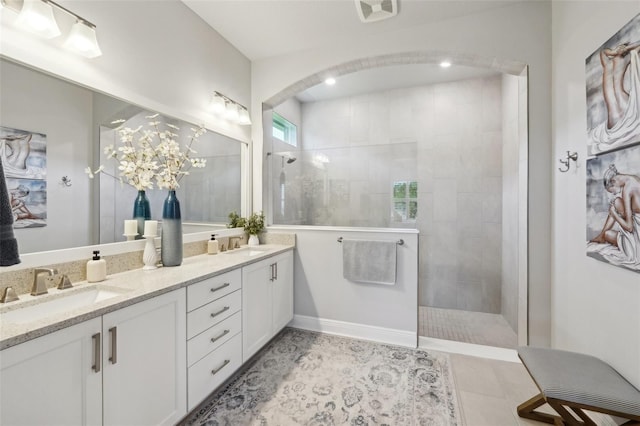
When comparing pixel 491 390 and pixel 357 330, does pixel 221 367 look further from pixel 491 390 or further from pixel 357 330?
pixel 491 390

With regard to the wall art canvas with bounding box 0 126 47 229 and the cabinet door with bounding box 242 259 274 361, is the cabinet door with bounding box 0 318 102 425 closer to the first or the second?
the wall art canvas with bounding box 0 126 47 229

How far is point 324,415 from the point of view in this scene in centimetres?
167

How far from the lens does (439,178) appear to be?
144 inches

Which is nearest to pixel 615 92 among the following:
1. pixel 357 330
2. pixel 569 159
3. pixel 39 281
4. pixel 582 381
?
pixel 569 159

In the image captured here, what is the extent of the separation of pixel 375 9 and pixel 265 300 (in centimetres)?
256

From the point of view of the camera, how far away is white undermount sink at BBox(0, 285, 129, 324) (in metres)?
1.16

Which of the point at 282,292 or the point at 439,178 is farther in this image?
the point at 439,178

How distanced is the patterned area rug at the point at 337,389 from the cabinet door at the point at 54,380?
0.74 metres

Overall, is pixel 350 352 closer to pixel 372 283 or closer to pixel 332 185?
pixel 372 283

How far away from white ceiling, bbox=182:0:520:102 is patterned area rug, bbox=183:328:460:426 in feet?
9.52

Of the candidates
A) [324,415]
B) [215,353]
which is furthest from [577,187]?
[215,353]

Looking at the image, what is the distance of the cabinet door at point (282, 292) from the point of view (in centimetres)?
250

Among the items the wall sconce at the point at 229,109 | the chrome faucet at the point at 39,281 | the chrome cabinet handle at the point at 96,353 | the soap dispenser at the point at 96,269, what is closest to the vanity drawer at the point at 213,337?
the chrome cabinet handle at the point at 96,353

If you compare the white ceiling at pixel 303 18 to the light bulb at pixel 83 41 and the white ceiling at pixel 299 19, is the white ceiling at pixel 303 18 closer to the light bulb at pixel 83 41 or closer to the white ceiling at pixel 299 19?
the white ceiling at pixel 299 19
